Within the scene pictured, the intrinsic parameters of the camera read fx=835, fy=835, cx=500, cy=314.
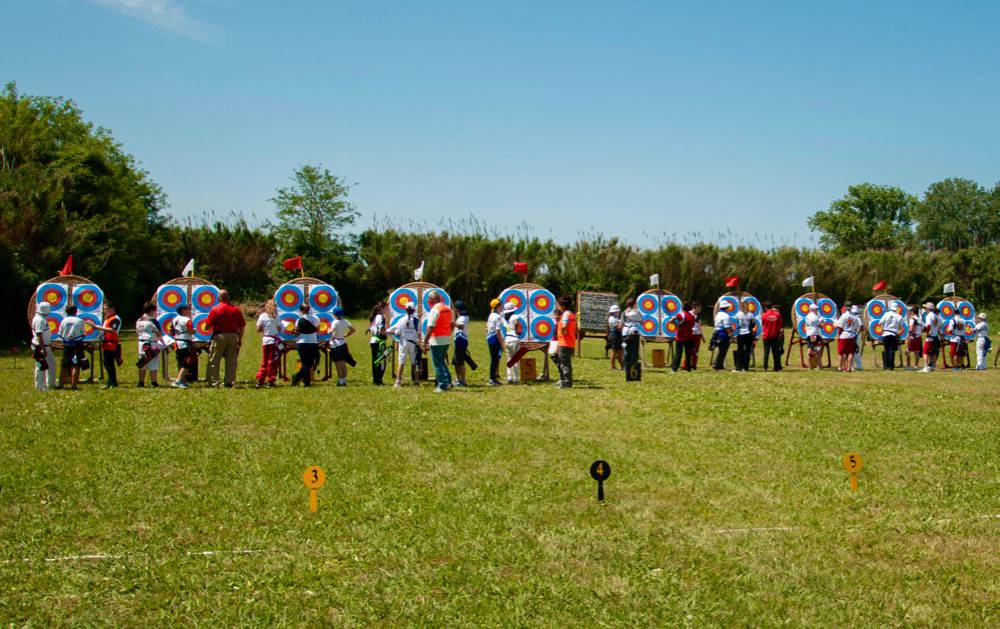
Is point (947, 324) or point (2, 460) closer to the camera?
point (2, 460)

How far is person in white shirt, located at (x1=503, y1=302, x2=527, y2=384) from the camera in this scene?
17.5m

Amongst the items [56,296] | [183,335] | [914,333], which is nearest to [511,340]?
[183,335]

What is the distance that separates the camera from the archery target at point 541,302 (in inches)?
782

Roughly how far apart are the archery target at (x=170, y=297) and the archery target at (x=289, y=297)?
2028 mm

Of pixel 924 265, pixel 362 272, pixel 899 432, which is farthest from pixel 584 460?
pixel 924 265

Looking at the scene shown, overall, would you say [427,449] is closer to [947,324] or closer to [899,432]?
[899,432]

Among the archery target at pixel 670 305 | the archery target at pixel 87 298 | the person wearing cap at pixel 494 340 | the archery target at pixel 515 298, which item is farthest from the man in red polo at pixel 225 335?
the archery target at pixel 670 305

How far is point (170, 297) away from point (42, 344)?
11.2ft

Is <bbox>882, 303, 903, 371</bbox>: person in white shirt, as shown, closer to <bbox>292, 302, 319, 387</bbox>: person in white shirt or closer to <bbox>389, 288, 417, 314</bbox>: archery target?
<bbox>389, 288, 417, 314</bbox>: archery target

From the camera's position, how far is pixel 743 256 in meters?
53.4

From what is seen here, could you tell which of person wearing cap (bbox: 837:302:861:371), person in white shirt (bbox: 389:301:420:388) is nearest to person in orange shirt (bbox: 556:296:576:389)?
person in white shirt (bbox: 389:301:420:388)

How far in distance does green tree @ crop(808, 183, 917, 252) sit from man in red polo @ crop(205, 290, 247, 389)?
291ft

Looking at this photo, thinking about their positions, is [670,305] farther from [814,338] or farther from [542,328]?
[542,328]

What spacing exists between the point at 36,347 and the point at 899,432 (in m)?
14.4
